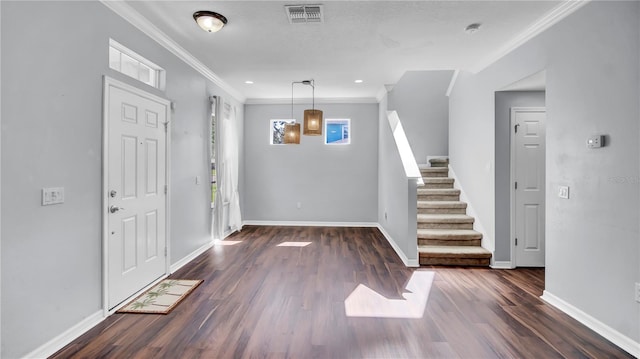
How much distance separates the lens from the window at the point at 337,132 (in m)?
6.77

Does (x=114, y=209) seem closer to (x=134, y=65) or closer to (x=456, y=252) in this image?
(x=134, y=65)

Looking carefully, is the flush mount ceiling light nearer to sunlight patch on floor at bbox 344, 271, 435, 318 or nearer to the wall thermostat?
sunlight patch on floor at bbox 344, 271, 435, 318

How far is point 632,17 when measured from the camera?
2.15m

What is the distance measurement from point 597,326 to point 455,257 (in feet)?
5.60

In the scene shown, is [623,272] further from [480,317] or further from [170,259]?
[170,259]

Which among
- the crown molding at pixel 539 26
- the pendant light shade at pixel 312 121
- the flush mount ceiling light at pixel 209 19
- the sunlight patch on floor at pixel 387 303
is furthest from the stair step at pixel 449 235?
the flush mount ceiling light at pixel 209 19

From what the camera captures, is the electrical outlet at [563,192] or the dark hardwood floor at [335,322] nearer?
the dark hardwood floor at [335,322]

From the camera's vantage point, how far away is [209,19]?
284 cm

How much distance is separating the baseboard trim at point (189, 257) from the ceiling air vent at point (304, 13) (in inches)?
125

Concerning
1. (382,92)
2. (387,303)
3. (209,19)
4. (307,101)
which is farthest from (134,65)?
(382,92)

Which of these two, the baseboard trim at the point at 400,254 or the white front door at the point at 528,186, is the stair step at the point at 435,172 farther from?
the white front door at the point at 528,186

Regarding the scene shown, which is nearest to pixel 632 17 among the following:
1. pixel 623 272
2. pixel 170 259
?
pixel 623 272

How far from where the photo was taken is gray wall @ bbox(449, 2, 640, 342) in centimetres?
219

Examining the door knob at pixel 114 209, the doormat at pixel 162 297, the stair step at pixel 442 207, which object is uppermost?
the door knob at pixel 114 209
